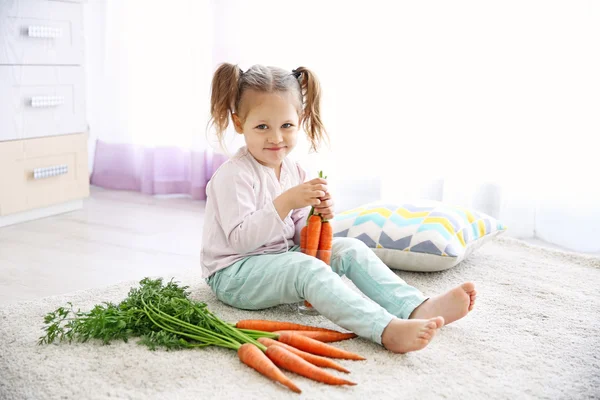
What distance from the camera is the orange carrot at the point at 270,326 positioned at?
1427mm

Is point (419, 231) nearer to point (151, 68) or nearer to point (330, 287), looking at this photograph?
point (330, 287)

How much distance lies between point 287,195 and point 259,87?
0.90 ft

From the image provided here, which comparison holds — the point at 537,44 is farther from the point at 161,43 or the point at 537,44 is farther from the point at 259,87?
the point at 161,43

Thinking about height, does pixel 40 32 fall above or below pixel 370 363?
above

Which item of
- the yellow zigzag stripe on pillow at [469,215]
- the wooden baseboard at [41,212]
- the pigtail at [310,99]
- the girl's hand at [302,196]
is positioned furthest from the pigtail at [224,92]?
the wooden baseboard at [41,212]

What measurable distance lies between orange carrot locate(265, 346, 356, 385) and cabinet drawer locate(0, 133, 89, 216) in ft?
5.04

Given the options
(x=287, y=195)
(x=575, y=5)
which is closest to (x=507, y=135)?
(x=575, y=5)

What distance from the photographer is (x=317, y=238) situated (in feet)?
5.12

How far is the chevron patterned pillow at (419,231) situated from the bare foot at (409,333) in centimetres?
56

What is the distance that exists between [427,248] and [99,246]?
3.52 feet

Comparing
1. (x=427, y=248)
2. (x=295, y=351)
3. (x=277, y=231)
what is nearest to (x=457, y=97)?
(x=427, y=248)

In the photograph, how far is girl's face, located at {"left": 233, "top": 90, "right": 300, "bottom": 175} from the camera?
5.18ft

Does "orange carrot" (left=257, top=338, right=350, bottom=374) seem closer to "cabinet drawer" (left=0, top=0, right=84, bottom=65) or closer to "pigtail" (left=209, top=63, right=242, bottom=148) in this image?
"pigtail" (left=209, top=63, right=242, bottom=148)

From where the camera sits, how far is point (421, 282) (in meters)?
1.87
